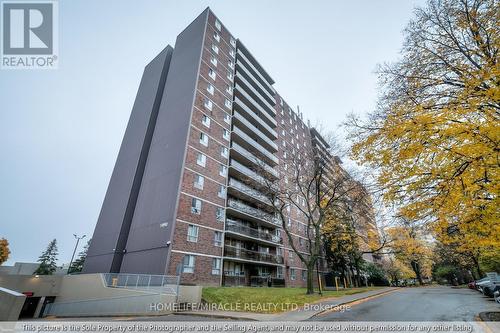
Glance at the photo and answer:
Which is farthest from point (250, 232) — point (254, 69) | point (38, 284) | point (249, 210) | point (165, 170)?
point (254, 69)

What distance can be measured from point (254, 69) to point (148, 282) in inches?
1403

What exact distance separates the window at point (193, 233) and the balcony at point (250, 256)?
13.6ft

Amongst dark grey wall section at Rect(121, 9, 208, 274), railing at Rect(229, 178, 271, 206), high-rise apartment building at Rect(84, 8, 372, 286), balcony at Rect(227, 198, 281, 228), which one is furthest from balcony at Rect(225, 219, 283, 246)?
dark grey wall section at Rect(121, 9, 208, 274)

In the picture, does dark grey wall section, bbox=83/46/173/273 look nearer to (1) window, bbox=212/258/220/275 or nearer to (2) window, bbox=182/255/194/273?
(2) window, bbox=182/255/194/273

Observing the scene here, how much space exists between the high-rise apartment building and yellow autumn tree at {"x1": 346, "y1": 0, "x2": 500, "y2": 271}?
15.7 meters

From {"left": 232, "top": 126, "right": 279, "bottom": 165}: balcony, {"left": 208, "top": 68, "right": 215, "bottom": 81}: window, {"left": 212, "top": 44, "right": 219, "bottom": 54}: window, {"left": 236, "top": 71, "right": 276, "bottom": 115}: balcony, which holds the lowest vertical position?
{"left": 232, "top": 126, "right": 279, "bottom": 165}: balcony

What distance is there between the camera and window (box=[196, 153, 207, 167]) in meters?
24.0

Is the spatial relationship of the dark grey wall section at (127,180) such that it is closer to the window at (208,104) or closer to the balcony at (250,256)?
the window at (208,104)

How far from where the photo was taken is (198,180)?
23.3m

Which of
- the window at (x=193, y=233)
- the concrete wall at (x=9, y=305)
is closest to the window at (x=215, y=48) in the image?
the window at (x=193, y=233)

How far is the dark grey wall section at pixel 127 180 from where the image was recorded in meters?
24.1

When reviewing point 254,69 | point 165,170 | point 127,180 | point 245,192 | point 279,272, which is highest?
point 254,69

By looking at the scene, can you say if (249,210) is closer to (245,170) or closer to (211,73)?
(245,170)

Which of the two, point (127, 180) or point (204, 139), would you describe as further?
point (127, 180)
